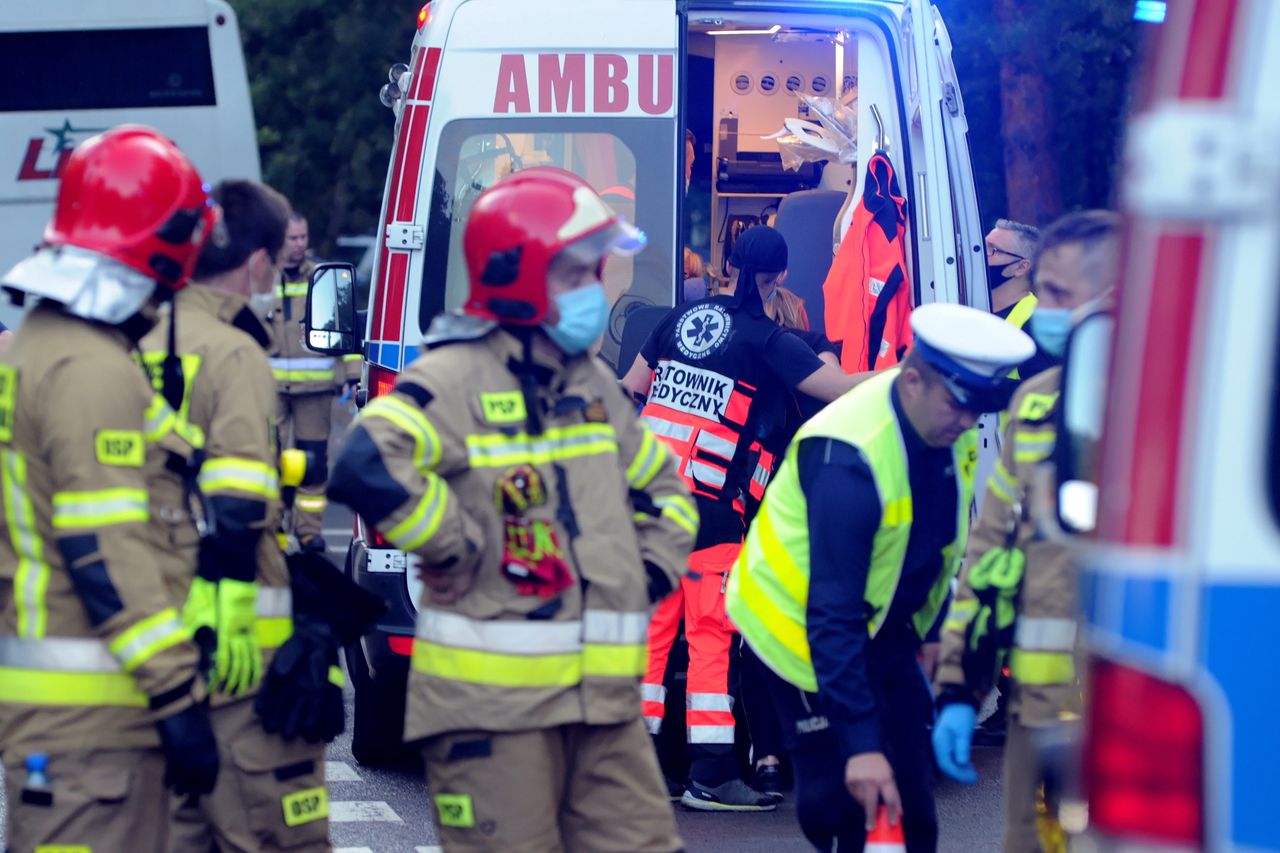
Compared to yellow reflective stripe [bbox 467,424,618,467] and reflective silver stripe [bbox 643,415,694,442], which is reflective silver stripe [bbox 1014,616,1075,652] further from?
reflective silver stripe [bbox 643,415,694,442]

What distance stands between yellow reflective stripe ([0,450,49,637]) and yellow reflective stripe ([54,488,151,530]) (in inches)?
3.2

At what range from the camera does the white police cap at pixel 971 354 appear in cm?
401

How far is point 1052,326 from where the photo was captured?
172 inches

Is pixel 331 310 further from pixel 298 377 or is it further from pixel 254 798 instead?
pixel 298 377

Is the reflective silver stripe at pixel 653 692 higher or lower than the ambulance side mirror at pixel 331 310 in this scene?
lower

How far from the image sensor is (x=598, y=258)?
3.88 metres

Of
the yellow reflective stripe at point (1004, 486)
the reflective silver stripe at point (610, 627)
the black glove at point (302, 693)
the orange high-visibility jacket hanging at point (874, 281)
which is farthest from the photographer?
the orange high-visibility jacket hanging at point (874, 281)

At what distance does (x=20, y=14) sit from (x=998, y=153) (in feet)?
24.2

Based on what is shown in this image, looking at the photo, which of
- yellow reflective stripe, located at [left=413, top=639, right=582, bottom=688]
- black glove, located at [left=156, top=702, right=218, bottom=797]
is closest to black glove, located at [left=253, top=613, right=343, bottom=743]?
black glove, located at [left=156, top=702, right=218, bottom=797]

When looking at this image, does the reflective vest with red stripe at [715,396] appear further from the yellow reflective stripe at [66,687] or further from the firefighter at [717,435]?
the yellow reflective stripe at [66,687]

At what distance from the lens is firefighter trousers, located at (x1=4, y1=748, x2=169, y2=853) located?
357 cm

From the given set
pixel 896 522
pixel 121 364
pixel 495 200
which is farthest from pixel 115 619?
pixel 896 522

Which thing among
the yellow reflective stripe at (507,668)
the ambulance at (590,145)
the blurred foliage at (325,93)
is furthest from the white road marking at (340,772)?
the blurred foliage at (325,93)

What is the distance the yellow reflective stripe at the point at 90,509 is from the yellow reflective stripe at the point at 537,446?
2.10 ft
